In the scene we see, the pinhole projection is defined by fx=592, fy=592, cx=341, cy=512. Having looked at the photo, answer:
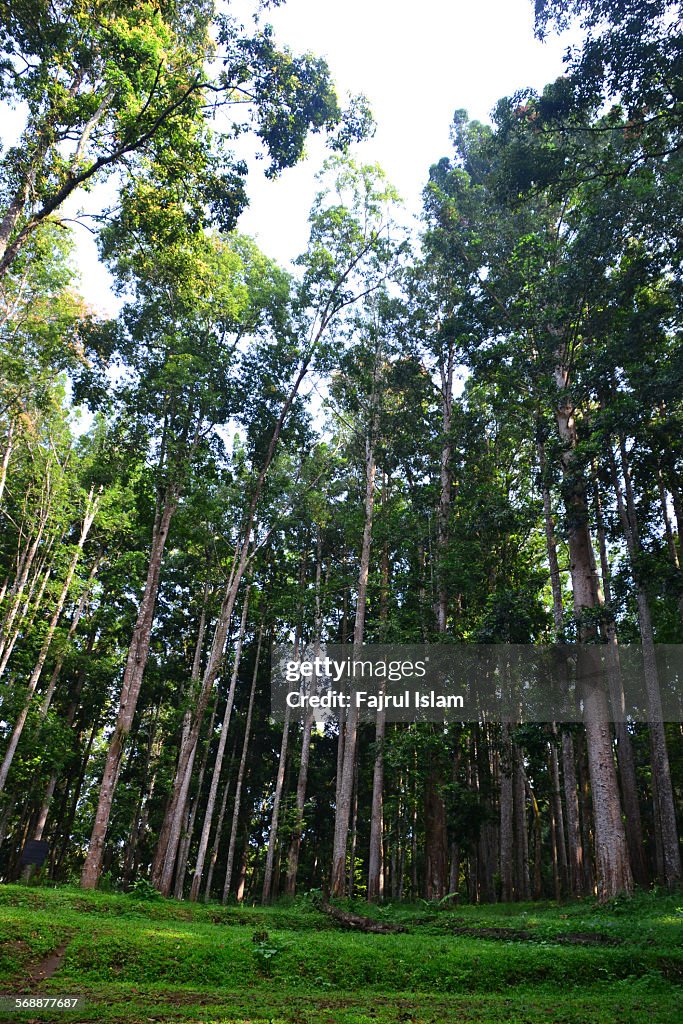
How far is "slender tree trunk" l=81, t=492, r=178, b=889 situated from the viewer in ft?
41.0

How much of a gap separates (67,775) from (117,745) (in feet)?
51.2

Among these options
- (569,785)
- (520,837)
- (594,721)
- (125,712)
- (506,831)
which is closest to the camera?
(594,721)

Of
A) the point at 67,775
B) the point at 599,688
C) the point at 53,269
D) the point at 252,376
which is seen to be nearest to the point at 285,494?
the point at 252,376

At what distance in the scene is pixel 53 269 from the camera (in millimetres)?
17109

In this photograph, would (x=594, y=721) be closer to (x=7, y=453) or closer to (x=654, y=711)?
(x=654, y=711)

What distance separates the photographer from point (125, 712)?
42.9ft

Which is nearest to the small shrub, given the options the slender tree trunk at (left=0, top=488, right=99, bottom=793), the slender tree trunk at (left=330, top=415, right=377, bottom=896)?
the slender tree trunk at (left=330, top=415, right=377, bottom=896)

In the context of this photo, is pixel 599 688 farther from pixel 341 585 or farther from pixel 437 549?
pixel 341 585

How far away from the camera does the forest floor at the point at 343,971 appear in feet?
17.4

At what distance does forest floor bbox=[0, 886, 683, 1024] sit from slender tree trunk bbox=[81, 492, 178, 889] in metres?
2.72

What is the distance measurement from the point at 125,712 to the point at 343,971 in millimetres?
7679

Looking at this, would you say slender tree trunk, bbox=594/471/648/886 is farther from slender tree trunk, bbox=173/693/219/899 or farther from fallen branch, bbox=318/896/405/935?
slender tree trunk, bbox=173/693/219/899

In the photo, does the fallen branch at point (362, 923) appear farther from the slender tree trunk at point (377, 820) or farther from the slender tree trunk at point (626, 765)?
the slender tree trunk at point (626, 765)

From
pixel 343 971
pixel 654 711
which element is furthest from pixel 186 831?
pixel 654 711
